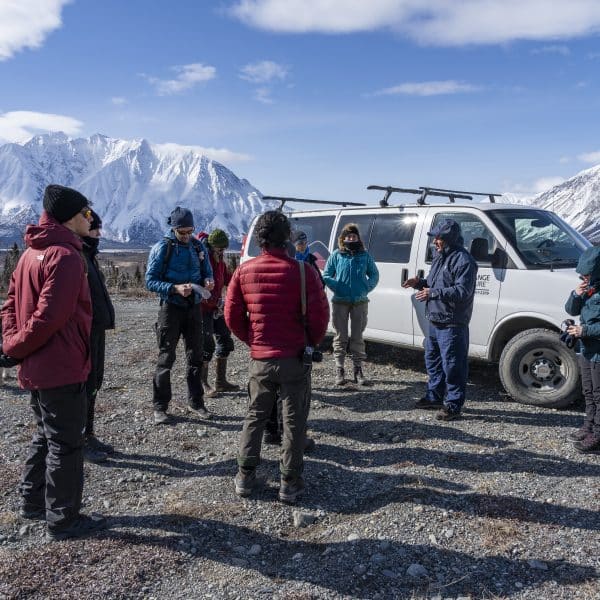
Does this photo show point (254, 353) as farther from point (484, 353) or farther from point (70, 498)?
point (484, 353)

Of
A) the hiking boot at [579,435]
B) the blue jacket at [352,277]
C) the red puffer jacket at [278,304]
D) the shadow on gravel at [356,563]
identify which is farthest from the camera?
the blue jacket at [352,277]

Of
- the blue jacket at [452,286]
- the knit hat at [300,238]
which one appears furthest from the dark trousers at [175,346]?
the blue jacket at [452,286]

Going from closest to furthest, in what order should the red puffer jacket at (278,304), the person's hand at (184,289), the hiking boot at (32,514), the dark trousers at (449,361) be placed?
Answer: the hiking boot at (32,514) → the red puffer jacket at (278,304) → the person's hand at (184,289) → the dark trousers at (449,361)

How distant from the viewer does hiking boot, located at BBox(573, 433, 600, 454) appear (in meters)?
5.07

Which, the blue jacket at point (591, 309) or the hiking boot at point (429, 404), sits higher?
the blue jacket at point (591, 309)

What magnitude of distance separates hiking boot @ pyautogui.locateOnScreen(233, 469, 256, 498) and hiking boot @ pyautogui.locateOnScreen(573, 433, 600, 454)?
2958mm

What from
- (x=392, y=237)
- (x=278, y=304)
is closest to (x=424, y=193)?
(x=392, y=237)

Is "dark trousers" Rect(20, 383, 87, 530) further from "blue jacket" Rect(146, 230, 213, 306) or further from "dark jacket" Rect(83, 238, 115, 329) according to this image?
"blue jacket" Rect(146, 230, 213, 306)

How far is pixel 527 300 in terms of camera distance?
638cm

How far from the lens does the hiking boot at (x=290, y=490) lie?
428 centimetres

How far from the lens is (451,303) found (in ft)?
18.8

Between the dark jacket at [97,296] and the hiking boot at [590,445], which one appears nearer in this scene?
the dark jacket at [97,296]

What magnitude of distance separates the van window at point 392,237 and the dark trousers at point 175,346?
3.01m

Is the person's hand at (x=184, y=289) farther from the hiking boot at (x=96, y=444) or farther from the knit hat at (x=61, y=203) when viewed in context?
Answer: the knit hat at (x=61, y=203)
